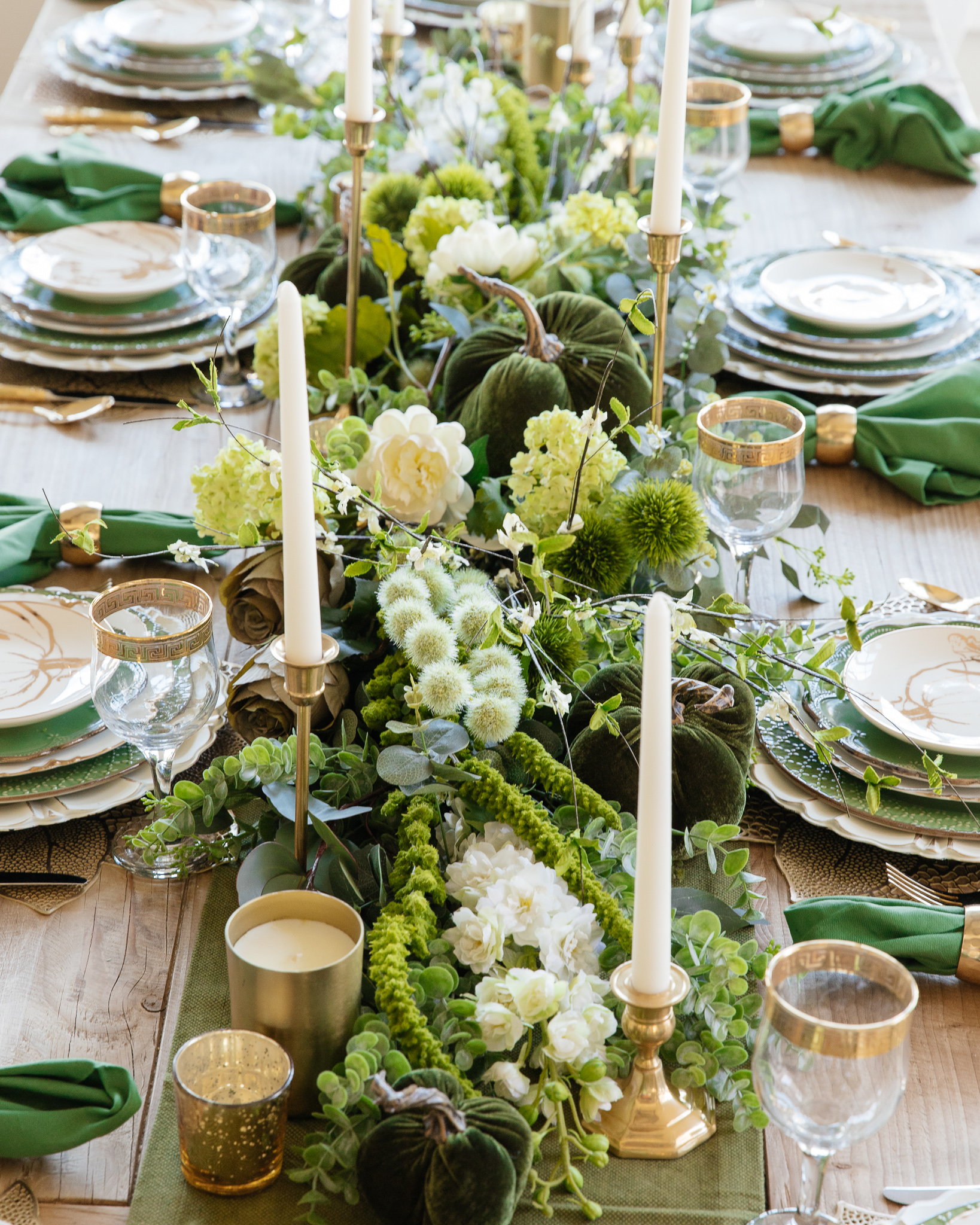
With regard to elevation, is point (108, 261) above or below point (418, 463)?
below

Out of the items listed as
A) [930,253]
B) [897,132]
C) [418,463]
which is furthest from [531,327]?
[897,132]

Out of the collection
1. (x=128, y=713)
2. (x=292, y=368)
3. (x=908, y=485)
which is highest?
(x=292, y=368)

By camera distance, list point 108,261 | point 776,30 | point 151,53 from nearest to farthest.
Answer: point 108,261 < point 151,53 < point 776,30

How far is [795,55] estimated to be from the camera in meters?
2.18

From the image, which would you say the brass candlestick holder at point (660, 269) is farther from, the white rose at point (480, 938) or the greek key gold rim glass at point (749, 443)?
the white rose at point (480, 938)

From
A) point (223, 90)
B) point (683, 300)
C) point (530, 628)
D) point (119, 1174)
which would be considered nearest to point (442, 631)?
point (530, 628)

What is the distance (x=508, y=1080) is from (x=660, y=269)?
59cm

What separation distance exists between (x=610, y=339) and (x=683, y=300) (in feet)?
0.78

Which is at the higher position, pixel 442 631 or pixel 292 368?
pixel 292 368

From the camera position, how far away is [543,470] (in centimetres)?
94

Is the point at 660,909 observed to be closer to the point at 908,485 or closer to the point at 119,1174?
→ the point at 119,1174

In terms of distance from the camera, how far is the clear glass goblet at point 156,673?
2.59 ft

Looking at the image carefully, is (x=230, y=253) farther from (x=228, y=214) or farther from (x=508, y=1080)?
(x=508, y=1080)

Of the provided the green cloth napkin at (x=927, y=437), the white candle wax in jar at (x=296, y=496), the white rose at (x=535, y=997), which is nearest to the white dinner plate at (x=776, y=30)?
the green cloth napkin at (x=927, y=437)
